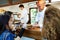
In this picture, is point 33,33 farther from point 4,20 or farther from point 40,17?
point 4,20

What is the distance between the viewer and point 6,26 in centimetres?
172

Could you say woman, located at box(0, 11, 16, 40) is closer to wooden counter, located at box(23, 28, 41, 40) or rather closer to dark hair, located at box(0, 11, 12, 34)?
dark hair, located at box(0, 11, 12, 34)

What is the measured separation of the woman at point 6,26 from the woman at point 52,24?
1349mm

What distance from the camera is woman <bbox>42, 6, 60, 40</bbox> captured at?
310 millimetres

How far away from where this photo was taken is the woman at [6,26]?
1.65m

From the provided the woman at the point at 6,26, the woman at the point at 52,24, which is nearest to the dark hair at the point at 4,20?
the woman at the point at 6,26

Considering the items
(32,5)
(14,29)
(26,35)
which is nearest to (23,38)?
(26,35)

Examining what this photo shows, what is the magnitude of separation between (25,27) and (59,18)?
162 cm

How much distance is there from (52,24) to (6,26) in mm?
1442

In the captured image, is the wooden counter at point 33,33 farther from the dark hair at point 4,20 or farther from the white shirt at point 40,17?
the dark hair at point 4,20

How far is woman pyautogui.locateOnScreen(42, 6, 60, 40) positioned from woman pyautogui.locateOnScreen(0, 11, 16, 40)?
1349 millimetres

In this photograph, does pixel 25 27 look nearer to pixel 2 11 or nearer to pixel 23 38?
pixel 23 38

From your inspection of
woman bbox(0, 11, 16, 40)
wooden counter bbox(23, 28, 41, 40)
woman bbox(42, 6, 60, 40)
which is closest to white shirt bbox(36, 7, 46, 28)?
wooden counter bbox(23, 28, 41, 40)

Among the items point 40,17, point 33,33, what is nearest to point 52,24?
point 40,17
